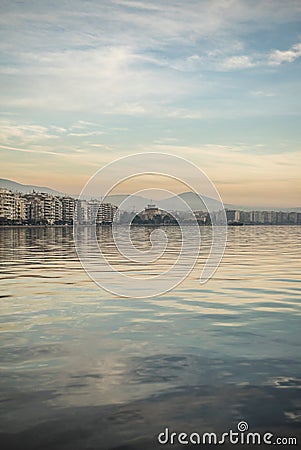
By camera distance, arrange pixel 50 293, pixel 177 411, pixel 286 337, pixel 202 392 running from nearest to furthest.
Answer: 1. pixel 177 411
2. pixel 202 392
3. pixel 286 337
4. pixel 50 293

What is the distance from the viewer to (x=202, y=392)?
8102mm

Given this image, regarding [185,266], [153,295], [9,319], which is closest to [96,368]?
[9,319]

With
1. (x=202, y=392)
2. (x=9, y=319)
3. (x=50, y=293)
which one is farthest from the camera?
(x=50, y=293)

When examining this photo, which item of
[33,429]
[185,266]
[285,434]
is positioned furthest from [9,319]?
[185,266]

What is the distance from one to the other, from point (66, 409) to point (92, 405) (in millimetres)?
360

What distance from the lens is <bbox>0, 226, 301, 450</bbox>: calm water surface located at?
696 cm

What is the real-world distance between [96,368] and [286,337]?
168 inches

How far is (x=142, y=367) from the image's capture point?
946 cm

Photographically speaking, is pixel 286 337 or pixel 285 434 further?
pixel 286 337

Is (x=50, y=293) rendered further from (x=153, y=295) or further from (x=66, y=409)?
(x=66, y=409)

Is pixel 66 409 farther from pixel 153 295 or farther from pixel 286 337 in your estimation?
pixel 153 295

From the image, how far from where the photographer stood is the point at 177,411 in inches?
291

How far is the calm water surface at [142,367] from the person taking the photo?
6.96 meters

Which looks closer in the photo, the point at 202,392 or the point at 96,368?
the point at 202,392
